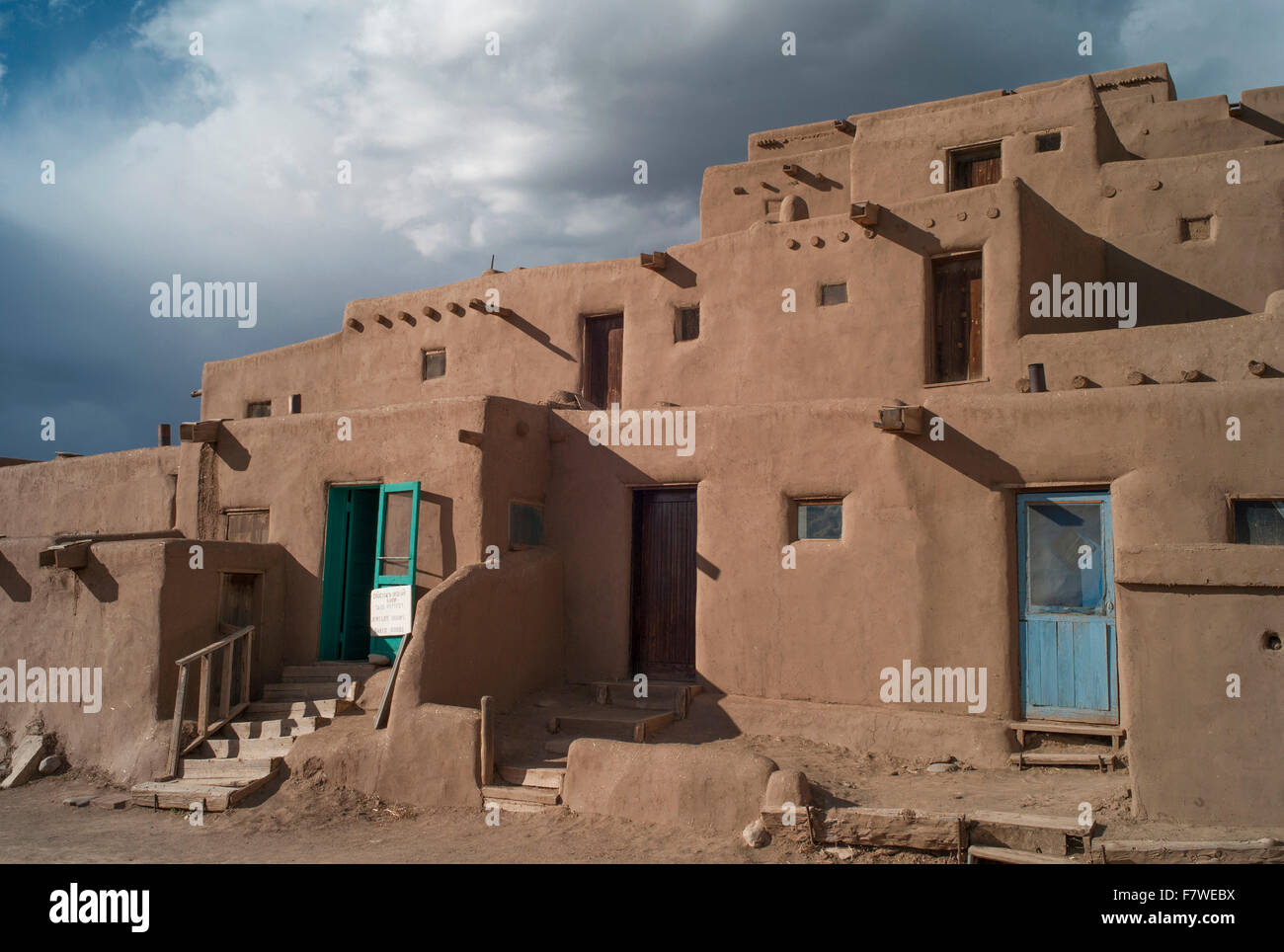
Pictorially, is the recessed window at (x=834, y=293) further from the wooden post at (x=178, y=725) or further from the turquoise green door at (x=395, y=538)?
the wooden post at (x=178, y=725)

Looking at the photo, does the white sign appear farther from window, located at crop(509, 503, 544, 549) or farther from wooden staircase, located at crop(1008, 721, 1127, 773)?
wooden staircase, located at crop(1008, 721, 1127, 773)

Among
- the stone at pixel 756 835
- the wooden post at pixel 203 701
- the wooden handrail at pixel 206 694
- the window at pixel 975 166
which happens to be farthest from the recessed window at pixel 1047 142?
the wooden post at pixel 203 701

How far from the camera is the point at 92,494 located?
57.7 feet

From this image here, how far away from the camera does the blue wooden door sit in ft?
32.3

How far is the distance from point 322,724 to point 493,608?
7.28 ft

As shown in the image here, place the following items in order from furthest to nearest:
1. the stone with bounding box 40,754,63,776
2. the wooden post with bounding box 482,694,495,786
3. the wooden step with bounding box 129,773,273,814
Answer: the stone with bounding box 40,754,63,776 → the wooden step with bounding box 129,773,273,814 → the wooden post with bounding box 482,694,495,786

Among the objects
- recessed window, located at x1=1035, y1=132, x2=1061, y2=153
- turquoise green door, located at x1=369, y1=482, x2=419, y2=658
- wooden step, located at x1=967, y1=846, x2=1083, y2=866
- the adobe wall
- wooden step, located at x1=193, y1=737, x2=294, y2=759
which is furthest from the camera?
the adobe wall

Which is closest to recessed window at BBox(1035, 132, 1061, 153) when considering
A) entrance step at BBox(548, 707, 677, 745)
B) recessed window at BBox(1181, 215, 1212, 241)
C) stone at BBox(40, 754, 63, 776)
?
recessed window at BBox(1181, 215, 1212, 241)

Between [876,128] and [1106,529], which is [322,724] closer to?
[1106,529]

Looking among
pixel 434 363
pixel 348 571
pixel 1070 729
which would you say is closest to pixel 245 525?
pixel 348 571

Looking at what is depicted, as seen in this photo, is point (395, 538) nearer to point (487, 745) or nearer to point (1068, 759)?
point (487, 745)

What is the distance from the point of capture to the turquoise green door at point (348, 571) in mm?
12578

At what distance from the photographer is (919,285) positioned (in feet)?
42.1

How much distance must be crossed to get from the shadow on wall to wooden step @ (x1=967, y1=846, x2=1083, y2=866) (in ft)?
37.5
